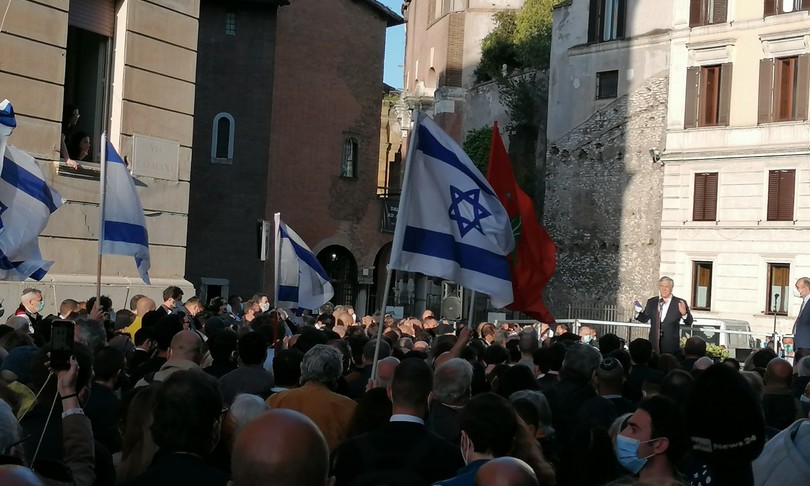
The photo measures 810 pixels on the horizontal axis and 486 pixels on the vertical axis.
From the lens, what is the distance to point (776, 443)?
5.71 metres

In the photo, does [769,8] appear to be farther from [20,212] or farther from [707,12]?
[20,212]

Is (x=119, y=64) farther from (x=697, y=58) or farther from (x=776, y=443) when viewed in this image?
(x=697, y=58)

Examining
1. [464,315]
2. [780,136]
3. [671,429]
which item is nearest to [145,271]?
[671,429]

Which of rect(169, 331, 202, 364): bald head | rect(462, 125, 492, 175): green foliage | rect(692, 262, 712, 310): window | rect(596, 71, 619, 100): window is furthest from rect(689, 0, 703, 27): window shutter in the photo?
rect(169, 331, 202, 364): bald head

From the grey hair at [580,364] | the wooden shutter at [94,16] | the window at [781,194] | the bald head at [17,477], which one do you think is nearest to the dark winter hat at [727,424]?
the bald head at [17,477]

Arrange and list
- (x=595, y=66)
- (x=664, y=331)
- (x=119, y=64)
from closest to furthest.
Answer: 1. (x=664, y=331)
2. (x=119, y=64)
3. (x=595, y=66)

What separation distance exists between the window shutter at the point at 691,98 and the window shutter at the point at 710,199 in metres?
1.88

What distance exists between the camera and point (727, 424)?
502 centimetres

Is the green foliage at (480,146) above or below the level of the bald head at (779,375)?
above

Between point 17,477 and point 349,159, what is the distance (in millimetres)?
40387

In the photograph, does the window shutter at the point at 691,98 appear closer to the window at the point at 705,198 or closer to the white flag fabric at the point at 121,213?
the window at the point at 705,198

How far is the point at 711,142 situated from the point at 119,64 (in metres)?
25.9

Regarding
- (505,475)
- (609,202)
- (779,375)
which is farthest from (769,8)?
(505,475)

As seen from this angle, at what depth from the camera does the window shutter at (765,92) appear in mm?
39250
